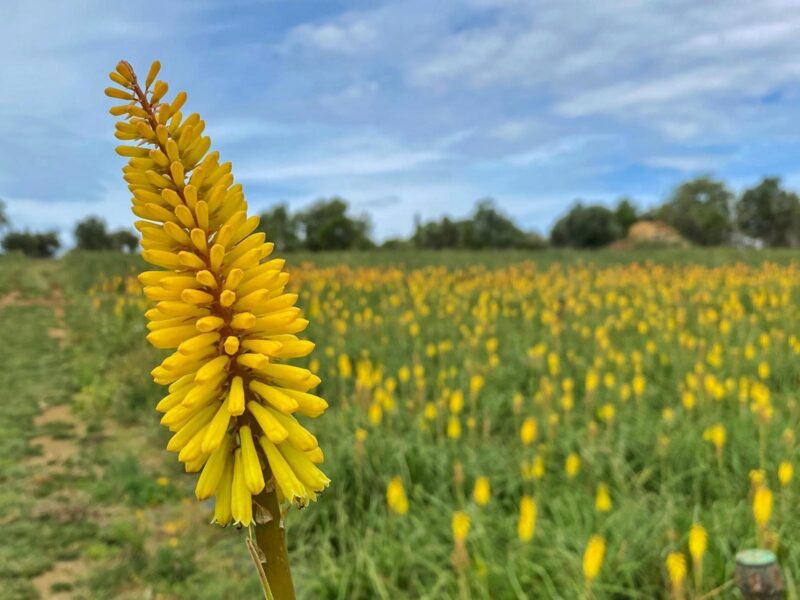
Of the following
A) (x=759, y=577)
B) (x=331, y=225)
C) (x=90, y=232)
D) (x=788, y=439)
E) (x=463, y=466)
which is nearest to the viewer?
(x=759, y=577)

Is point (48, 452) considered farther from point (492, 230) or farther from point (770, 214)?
point (770, 214)

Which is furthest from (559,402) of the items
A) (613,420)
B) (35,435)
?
(35,435)

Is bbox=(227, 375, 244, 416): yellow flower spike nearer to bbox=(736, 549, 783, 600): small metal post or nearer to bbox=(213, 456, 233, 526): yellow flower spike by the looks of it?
bbox=(213, 456, 233, 526): yellow flower spike

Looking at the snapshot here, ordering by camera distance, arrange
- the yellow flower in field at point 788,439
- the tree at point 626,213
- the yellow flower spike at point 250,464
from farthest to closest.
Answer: the tree at point 626,213, the yellow flower in field at point 788,439, the yellow flower spike at point 250,464

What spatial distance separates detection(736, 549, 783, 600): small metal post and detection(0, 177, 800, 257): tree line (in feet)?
169

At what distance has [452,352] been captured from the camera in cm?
849

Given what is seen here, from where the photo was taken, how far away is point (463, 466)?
16.4 ft

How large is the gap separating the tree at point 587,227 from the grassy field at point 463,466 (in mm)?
49202

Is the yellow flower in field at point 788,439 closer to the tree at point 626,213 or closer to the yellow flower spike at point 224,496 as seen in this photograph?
the yellow flower spike at point 224,496

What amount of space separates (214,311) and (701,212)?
83.3 m

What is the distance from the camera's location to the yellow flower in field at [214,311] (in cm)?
75

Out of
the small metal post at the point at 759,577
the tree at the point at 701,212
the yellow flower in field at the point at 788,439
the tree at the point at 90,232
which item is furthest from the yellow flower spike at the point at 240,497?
the tree at the point at 701,212

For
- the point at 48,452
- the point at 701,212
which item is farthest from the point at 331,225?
the point at 48,452

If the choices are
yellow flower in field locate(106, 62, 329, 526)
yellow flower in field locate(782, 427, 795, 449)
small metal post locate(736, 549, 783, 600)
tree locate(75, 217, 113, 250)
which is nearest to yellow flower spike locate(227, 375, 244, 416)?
yellow flower in field locate(106, 62, 329, 526)
